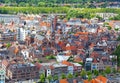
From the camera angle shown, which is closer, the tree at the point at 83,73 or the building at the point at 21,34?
the tree at the point at 83,73

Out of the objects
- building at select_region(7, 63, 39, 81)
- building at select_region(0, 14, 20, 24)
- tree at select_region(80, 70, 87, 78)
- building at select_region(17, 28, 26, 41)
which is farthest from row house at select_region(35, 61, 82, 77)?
building at select_region(0, 14, 20, 24)

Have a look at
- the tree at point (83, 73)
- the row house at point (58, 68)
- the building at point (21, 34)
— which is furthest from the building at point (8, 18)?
the tree at point (83, 73)

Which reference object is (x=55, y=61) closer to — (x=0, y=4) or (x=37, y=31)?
(x=37, y=31)

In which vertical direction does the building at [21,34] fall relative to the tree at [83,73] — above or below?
above

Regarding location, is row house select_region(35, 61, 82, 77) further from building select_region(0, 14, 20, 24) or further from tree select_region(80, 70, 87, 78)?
building select_region(0, 14, 20, 24)

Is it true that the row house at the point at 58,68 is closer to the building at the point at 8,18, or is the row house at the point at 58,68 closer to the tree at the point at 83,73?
the tree at the point at 83,73

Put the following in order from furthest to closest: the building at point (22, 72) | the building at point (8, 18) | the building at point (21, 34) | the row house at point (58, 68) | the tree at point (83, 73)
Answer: the building at point (8, 18), the building at point (21, 34), the row house at point (58, 68), the building at point (22, 72), the tree at point (83, 73)

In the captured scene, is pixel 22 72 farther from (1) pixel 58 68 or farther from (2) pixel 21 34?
(2) pixel 21 34

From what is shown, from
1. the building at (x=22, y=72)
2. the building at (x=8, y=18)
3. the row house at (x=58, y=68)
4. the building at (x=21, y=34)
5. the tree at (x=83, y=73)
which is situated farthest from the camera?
the building at (x=8, y=18)

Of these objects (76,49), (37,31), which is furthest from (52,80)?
(37,31)
